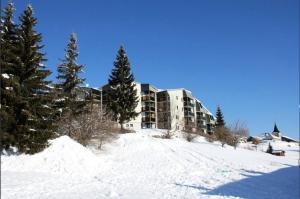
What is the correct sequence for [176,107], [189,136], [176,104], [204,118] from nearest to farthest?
[189,136]
[176,107]
[176,104]
[204,118]

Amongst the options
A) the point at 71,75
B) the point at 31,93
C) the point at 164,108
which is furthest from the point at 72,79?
the point at 164,108

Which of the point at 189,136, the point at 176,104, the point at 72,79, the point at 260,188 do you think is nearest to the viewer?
the point at 260,188

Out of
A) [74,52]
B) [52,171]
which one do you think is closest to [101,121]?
[74,52]

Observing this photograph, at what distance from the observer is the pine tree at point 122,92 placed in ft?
167

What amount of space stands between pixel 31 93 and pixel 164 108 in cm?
7141

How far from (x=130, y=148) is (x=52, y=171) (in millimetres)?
16937

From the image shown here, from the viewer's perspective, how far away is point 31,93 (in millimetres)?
23484

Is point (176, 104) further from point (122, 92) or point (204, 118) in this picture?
point (122, 92)

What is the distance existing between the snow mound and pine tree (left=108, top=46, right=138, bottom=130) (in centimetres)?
2455

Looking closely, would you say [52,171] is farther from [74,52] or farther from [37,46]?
[74,52]

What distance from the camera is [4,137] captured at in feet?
64.5

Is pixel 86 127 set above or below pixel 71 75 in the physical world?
below

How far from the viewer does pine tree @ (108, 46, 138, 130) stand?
50969 mm

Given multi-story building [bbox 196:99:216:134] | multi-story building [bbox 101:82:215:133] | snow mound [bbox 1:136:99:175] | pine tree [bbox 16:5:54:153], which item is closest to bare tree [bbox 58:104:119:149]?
snow mound [bbox 1:136:99:175]
